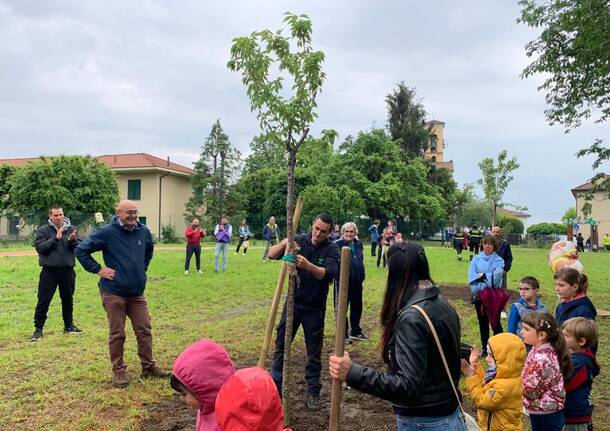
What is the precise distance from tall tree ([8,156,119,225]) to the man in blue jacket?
29.6 meters

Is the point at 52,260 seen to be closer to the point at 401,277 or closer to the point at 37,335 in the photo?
the point at 37,335

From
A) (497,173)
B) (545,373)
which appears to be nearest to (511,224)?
(497,173)

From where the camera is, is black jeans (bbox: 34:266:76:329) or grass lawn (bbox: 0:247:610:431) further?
black jeans (bbox: 34:266:76:329)

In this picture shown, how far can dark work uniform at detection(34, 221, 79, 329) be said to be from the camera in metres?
7.84

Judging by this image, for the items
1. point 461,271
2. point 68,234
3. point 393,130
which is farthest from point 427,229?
point 68,234

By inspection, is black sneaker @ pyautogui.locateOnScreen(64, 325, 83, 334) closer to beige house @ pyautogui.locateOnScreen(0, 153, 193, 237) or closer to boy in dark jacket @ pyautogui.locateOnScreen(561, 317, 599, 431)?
boy in dark jacket @ pyautogui.locateOnScreen(561, 317, 599, 431)

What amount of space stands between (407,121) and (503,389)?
54393 mm

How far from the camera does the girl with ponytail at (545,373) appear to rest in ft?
11.5

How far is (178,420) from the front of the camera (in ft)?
15.5

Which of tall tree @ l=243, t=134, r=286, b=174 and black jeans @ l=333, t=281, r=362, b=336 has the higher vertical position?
tall tree @ l=243, t=134, r=286, b=174

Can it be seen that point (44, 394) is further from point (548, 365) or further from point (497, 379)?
point (548, 365)

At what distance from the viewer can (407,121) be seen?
55406 millimetres

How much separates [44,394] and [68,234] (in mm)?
3376

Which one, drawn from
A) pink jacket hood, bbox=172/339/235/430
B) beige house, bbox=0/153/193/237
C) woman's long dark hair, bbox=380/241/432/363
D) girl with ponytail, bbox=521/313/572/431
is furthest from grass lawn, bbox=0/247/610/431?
beige house, bbox=0/153/193/237
